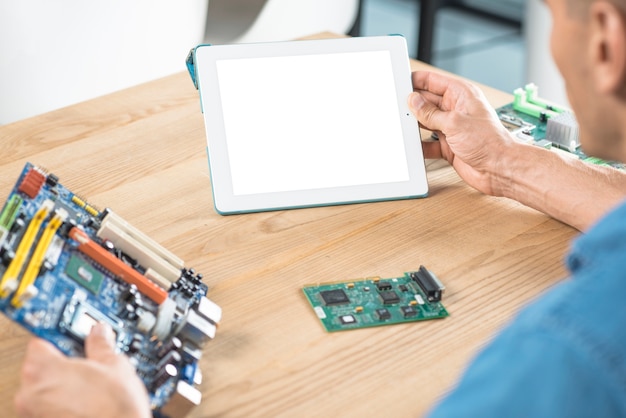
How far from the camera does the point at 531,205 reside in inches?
55.2

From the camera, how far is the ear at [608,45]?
0.67 metres

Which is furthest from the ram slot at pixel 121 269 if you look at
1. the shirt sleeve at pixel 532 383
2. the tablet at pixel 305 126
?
the shirt sleeve at pixel 532 383

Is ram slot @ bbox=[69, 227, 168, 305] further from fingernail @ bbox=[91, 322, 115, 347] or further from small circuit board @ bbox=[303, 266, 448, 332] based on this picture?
small circuit board @ bbox=[303, 266, 448, 332]

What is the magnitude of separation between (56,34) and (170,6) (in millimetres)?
388

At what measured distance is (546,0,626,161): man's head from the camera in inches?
26.7

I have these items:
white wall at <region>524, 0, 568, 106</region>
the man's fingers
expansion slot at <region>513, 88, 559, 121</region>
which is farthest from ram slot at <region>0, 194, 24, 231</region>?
white wall at <region>524, 0, 568, 106</region>

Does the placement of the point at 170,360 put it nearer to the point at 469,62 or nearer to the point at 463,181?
the point at 463,181

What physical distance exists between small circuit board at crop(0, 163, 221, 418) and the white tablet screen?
0.97 ft

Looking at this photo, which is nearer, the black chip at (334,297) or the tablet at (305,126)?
the black chip at (334,297)

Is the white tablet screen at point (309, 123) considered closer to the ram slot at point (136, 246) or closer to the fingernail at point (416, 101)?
the fingernail at point (416, 101)

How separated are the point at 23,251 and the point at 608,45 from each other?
0.63 metres

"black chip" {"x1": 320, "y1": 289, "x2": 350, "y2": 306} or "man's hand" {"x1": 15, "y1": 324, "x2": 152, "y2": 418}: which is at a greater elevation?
"man's hand" {"x1": 15, "y1": 324, "x2": 152, "y2": 418}

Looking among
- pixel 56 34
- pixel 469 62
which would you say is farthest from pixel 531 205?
pixel 469 62

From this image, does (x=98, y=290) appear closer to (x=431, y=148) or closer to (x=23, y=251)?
(x=23, y=251)
